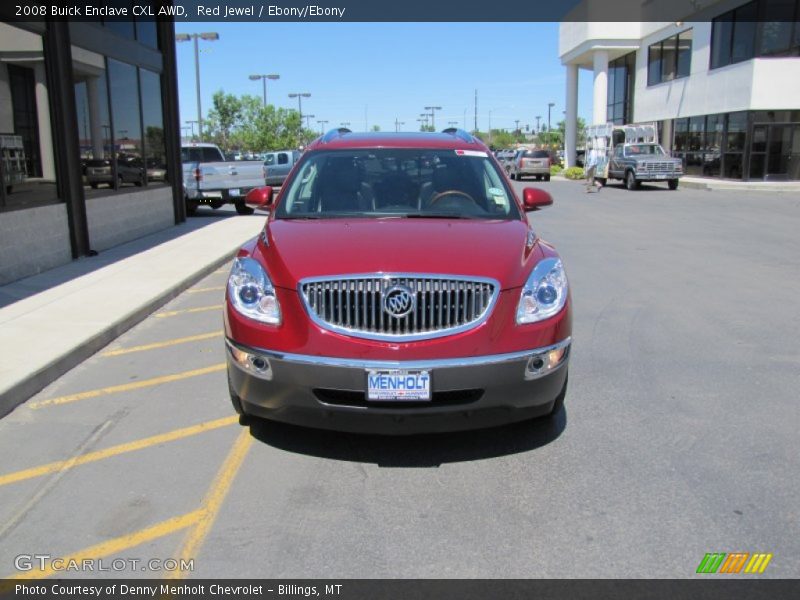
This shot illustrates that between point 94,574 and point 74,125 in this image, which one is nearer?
point 94,574

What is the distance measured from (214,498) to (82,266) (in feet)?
24.9

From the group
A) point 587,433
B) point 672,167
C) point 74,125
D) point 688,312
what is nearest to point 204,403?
point 587,433

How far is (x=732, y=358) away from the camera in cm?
598

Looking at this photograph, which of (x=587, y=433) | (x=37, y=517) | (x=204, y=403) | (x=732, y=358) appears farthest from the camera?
(x=732, y=358)

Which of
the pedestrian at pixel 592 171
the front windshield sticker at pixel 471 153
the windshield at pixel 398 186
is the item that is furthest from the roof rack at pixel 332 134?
the pedestrian at pixel 592 171

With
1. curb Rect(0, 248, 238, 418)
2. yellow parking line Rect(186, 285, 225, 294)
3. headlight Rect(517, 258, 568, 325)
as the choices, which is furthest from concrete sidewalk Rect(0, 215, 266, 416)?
headlight Rect(517, 258, 568, 325)

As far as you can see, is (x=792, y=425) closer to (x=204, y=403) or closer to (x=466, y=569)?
(x=466, y=569)

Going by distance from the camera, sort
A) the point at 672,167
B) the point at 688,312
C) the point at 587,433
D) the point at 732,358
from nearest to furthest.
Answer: the point at 587,433 < the point at 732,358 < the point at 688,312 < the point at 672,167

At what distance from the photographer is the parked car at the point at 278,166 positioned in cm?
3070

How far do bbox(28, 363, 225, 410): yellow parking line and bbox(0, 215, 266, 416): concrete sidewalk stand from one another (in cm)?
20

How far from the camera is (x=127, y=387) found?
17.9 feet

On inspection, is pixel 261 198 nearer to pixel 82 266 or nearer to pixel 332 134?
pixel 332 134

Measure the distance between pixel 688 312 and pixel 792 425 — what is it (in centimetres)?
328

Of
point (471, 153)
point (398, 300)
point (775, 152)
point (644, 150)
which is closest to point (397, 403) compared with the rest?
point (398, 300)
